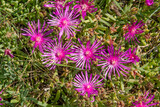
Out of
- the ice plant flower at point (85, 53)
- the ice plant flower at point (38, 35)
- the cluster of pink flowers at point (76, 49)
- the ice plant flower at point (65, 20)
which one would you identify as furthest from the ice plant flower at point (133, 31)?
the ice plant flower at point (38, 35)

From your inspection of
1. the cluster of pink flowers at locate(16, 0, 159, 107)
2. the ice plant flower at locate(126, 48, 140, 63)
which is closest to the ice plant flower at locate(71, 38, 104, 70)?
the cluster of pink flowers at locate(16, 0, 159, 107)

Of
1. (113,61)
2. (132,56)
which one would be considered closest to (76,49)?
(113,61)

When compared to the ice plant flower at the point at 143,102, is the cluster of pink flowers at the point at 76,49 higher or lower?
higher

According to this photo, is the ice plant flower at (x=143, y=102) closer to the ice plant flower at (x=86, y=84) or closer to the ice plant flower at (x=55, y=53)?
the ice plant flower at (x=86, y=84)

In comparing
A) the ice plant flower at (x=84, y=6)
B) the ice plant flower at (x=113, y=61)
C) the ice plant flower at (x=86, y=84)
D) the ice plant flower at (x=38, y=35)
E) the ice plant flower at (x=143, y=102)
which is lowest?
the ice plant flower at (x=143, y=102)

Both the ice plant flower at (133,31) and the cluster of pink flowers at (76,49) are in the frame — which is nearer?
the cluster of pink flowers at (76,49)

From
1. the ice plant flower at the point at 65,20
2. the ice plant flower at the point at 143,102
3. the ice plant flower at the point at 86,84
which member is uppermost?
the ice plant flower at the point at 65,20

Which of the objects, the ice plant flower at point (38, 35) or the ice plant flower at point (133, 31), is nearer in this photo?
the ice plant flower at point (38, 35)

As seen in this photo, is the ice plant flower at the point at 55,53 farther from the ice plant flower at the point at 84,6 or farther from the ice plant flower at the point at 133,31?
the ice plant flower at the point at 133,31

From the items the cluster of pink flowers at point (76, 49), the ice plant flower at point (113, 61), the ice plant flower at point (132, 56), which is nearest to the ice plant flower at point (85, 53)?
the cluster of pink flowers at point (76, 49)

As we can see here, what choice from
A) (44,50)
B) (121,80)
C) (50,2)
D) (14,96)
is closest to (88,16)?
(50,2)
